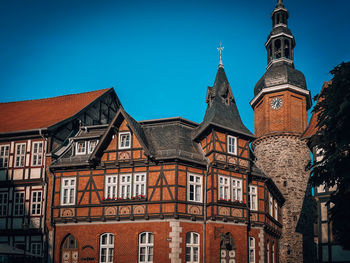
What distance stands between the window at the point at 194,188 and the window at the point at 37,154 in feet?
36.4

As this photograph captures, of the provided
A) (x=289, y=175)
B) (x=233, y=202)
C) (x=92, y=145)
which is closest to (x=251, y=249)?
(x=233, y=202)

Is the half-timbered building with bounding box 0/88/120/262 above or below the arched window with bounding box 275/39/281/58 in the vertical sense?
below

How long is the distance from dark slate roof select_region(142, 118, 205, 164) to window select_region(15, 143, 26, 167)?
9063mm

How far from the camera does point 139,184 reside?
94.3 feet

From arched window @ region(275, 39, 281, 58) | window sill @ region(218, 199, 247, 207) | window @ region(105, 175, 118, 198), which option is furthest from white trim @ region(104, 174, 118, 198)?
arched window @ region(275, 39, 281, 58)

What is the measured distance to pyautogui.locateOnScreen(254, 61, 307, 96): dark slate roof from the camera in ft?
147

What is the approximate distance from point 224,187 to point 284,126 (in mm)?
16790

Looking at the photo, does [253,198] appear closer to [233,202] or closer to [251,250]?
[251,250]

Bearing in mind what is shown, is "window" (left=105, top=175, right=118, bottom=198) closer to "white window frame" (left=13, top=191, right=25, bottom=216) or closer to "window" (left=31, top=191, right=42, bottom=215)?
"window" (left=31, top=191, right=42, bottom=215)

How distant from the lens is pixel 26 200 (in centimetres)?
3142

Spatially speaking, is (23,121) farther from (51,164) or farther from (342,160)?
(342,160)

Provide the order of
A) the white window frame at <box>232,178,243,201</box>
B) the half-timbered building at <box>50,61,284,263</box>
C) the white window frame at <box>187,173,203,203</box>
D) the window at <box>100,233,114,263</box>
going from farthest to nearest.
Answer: the white window frame at <box>232,178,243,201</box> → the white window frame at <box>187,173,203,203</box> → the window at <box>100,233,114,263</box> → the half-timbered building at <box>50,61,284,263</box>

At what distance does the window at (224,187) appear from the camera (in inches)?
1150

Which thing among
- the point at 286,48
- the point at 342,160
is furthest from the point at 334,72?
the point at 286,48
